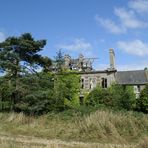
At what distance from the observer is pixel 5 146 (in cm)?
1126

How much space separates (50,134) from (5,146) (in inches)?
320

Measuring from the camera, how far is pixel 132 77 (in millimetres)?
52344

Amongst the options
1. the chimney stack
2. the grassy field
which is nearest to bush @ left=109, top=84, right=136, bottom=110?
the chimney stack

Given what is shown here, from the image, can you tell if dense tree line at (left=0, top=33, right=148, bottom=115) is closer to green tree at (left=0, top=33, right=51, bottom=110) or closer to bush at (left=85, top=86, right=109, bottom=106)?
green tree at (left=0, top=33, right=51, bottom=110)

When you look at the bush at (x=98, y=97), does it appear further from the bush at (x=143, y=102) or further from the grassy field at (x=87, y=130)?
the grassy field at (x=87, y=130)

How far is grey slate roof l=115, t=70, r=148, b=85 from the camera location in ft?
167

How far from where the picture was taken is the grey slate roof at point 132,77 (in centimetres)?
5091

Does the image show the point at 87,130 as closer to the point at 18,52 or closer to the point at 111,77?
the point at 18,52

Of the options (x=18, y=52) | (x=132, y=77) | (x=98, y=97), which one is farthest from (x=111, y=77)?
(x=18, y=52)

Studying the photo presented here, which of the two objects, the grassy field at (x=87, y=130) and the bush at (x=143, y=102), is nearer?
the grassy field at (x=87, y=130)

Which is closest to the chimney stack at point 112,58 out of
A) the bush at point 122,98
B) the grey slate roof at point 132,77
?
the grey slate roof at point 132,77

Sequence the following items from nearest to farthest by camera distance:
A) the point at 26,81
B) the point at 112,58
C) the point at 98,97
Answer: the point at 26,81
the point at 98,97
the point at 112,58

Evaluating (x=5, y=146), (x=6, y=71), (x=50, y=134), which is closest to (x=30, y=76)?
(x=6, y=71)

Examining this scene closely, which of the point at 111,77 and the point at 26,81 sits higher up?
the point at 111,77
